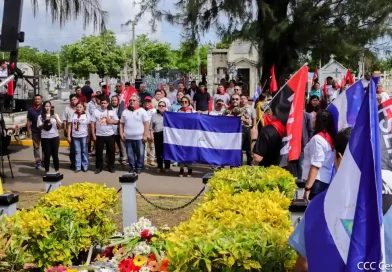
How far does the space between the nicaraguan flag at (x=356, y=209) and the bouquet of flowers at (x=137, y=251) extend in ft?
5.69

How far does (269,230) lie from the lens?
338 centimetres

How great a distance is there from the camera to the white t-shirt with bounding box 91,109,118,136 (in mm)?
10859

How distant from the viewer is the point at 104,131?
429 inches

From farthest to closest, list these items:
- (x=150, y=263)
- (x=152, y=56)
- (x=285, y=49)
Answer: (x=152, y=56) → (x=285, y=49) → (x=150, y=263)

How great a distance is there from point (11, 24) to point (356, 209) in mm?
4380

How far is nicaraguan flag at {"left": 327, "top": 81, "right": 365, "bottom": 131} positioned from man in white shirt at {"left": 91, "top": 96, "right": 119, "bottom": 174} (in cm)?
633

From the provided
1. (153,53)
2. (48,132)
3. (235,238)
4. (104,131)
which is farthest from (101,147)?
(153,53)

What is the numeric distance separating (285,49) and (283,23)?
137cm

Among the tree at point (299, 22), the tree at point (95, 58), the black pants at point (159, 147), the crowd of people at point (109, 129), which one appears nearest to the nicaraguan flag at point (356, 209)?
the crowd of people at point (109, 129)

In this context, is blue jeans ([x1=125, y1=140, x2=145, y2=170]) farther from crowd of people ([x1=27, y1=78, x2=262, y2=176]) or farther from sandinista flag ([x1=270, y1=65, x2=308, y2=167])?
sandinista flag ([x1=270, y1=65, x2=308, y2=167])

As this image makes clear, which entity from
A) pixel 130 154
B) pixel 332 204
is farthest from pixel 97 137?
pixel 332 204

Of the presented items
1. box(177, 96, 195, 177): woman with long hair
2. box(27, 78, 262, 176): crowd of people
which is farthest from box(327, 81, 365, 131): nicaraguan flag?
box(177, 96, 195, 177): woman with long hair

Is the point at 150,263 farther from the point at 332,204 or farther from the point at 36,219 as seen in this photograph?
the point at 332,204

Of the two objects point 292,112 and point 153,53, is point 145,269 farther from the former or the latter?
point 153,53
